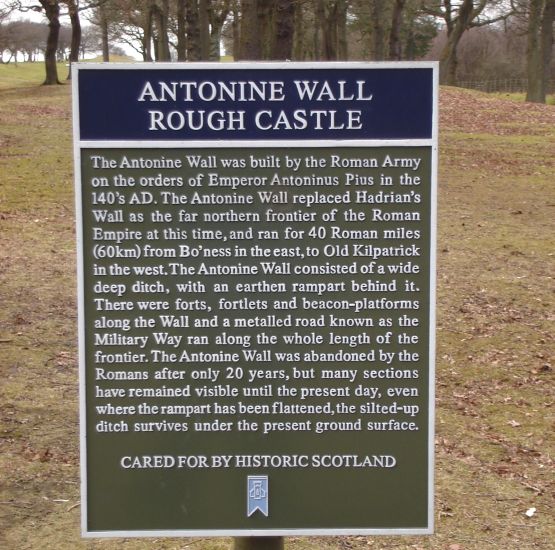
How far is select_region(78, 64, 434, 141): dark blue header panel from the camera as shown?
3.64 metres

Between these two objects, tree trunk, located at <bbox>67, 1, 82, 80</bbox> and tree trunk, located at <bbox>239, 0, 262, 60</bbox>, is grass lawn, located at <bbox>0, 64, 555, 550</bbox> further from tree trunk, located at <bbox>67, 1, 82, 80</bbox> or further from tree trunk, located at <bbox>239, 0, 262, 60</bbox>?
tree trunk, located at <bbox>67, 1, 82, 80</bbox>

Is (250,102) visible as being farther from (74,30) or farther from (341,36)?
(74,30)

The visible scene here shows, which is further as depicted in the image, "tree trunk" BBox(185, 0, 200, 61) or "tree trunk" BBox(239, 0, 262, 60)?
"tree trunk" BBox(185, 0, 200, 61)

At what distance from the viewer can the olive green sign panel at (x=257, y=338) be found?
372 cm

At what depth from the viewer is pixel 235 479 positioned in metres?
3.82

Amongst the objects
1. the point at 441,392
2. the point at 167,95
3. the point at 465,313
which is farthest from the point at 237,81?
the point at 465,313

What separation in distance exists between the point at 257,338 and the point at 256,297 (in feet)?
0.59

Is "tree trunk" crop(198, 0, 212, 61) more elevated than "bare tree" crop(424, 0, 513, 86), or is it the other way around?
"bare tree" crop(424, 0, 513, 86)

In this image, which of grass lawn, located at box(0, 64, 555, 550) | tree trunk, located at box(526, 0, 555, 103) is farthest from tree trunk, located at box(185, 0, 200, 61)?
tree trunk, located at box(526, 0, 555, 103)

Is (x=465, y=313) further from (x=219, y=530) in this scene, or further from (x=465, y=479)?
(x=219, y=530)

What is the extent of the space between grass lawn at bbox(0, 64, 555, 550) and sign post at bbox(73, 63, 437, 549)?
1.67 metres

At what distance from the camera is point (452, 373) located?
8.17 m

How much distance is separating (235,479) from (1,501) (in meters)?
2.50

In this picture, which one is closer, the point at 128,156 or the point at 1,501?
the point at 128,156
